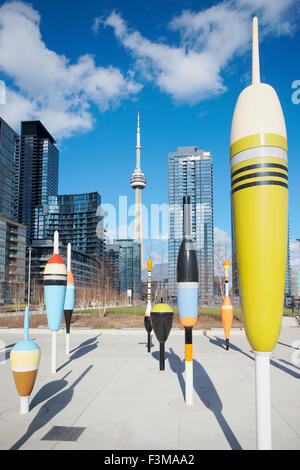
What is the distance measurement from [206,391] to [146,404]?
5.28 ft

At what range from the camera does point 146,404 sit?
257 inches

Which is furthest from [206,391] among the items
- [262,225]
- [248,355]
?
[262,225]

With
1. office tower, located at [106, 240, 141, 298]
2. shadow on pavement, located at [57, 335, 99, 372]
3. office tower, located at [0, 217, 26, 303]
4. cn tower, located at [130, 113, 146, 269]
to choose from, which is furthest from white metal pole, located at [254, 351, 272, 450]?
cn tower, located at [130, 113, 146, 269]

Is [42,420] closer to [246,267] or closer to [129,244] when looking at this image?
[246,267]

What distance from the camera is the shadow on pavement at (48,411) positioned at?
Answer: 4.96 m

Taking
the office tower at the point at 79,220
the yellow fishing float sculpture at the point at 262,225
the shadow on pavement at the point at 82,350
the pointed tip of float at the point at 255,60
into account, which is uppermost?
the office tower at the point at 79,220

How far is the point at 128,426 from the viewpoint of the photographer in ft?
17.7

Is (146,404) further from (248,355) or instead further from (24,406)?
(248,355)

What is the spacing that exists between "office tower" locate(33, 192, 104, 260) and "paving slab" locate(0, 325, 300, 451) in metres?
142

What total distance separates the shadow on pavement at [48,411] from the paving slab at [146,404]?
15 mm

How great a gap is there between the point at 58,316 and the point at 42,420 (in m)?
2.85

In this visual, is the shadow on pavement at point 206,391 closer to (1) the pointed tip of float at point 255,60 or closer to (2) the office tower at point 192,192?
(1) the pointed tip of float at point 255,60

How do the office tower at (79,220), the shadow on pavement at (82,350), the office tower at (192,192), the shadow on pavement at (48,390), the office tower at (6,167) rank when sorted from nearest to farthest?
the shadow on pavement at (48,390)
the shadow on pavement at (82,350)
the office tower at (6,167)
the office tower at (79,220)
the office tower at (192,192)

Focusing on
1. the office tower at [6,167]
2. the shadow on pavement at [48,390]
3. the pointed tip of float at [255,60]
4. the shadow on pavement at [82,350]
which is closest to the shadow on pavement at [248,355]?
the shadow on pavement at [82,350]
